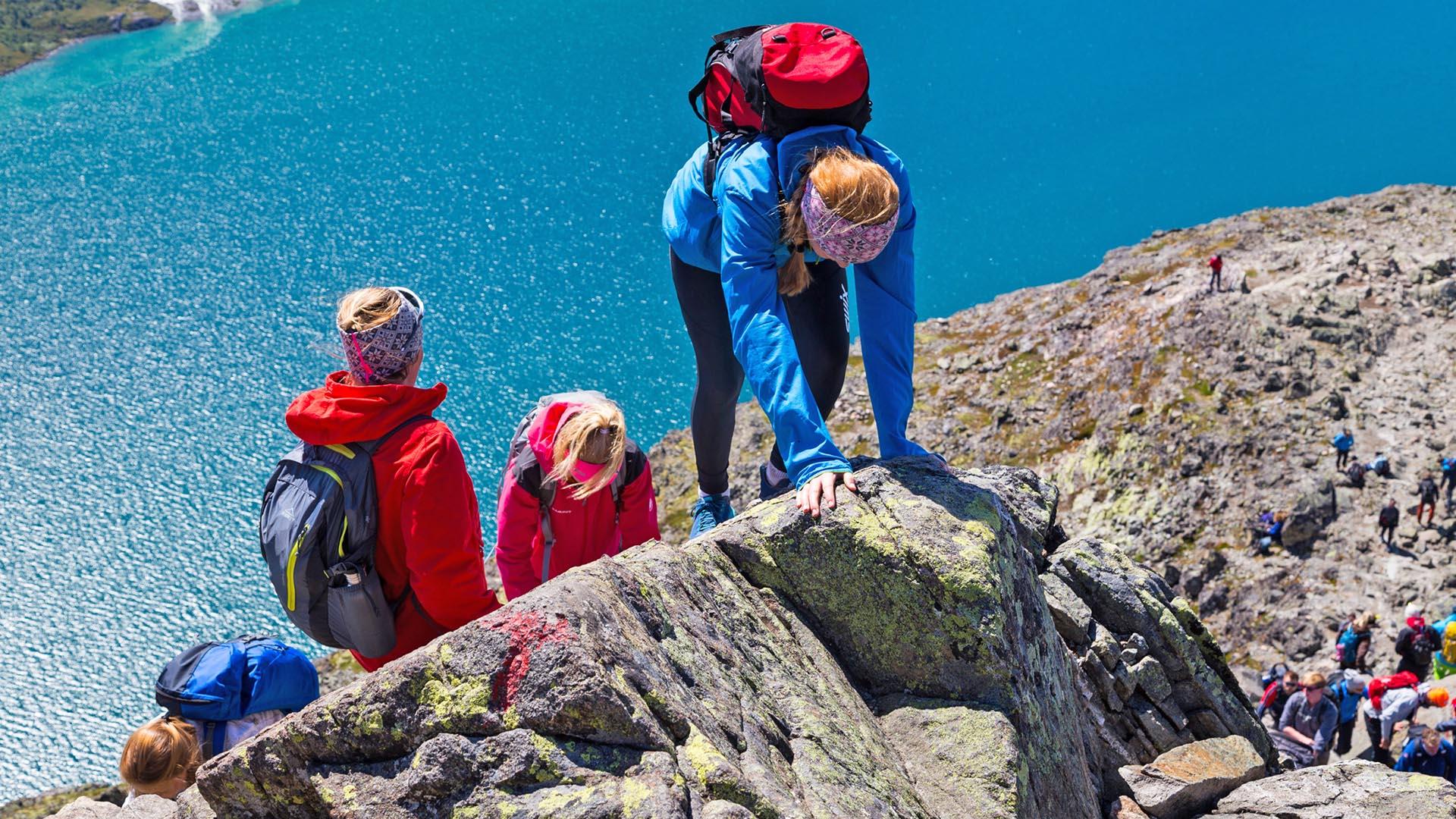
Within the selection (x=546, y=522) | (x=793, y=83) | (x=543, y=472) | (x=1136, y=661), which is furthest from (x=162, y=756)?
(x=1136, y=661)

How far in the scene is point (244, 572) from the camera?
46.1m

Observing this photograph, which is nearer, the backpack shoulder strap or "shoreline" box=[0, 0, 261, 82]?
the backpack shoulder strap

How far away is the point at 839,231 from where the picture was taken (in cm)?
721

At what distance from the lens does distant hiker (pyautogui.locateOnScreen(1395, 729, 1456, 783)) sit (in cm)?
1595

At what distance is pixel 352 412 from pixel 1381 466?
3726 cm

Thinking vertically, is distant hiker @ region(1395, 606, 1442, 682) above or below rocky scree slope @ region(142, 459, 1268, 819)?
below

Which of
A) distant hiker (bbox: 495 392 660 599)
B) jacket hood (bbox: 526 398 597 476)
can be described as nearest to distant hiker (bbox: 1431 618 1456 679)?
distant hiker (bbox: 495 392 660 599)

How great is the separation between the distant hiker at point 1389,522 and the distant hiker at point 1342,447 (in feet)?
11.1

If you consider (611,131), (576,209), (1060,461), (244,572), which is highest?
(611,131)

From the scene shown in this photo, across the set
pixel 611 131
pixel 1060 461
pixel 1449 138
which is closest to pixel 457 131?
pixel 611 131

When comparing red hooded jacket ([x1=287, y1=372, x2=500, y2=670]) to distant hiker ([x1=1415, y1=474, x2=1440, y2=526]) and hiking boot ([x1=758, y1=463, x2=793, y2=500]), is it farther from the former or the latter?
distant hiker ([x1=1415, y1=474, x2=1440, y2=526])

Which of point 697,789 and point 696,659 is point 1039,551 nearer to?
point 696,659

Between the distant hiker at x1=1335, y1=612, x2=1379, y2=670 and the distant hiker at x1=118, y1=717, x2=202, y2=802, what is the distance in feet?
88.4

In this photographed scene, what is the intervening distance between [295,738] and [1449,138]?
281 ft
